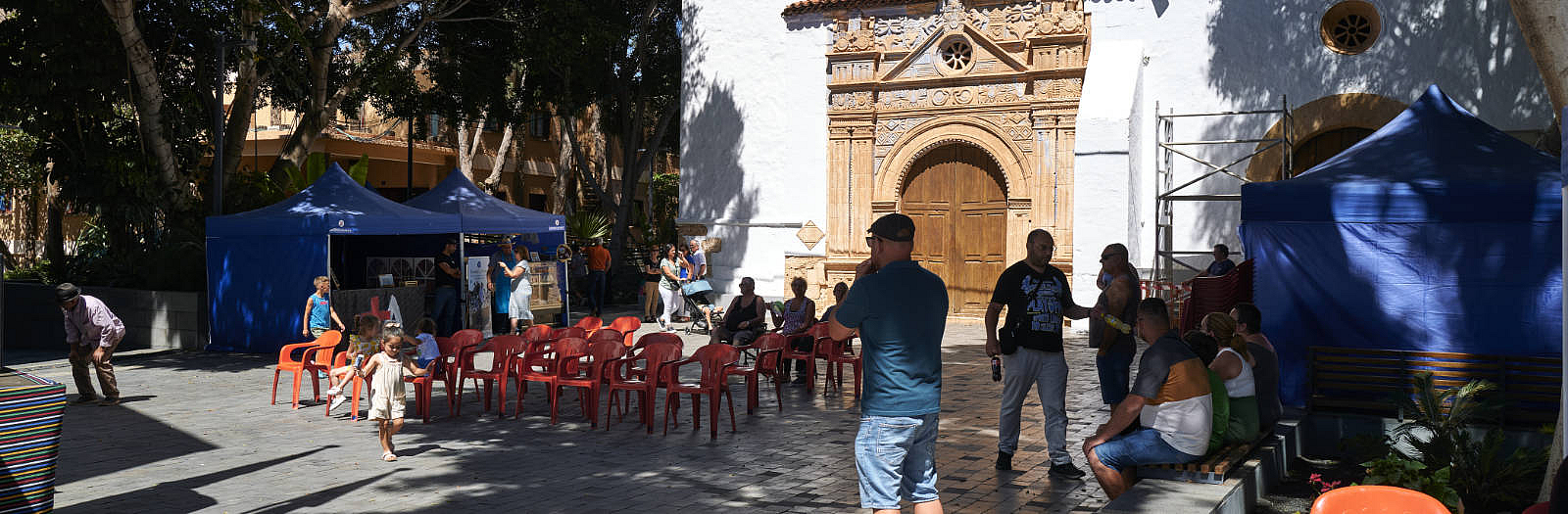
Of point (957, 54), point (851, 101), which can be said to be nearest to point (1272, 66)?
point (957, 54)

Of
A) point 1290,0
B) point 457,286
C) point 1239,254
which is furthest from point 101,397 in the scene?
point 1290,0

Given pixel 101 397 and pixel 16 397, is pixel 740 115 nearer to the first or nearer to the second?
pixel 101 397

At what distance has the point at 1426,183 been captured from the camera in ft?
27.8

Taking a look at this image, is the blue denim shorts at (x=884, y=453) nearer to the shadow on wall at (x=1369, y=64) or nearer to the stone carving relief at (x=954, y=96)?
the shadow on wall at (x=1369, y=64)

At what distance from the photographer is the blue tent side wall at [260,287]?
46.9ft

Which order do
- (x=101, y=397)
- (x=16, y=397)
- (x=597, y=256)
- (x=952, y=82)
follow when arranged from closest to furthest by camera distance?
(x=16, y=397) → (x=101, y=397) → (x=952, y=82) → (x=597, y=256)

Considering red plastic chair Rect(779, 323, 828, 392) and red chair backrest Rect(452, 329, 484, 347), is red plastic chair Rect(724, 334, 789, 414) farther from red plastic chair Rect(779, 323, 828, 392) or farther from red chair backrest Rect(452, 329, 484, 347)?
red chair backrest Rect(452, 329, 484, 347)

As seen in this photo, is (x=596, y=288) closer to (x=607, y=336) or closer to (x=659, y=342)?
(x=607, y=336)

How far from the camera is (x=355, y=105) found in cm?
2247

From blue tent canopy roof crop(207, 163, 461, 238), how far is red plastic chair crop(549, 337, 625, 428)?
19.3ft

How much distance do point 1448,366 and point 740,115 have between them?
50.0 feet

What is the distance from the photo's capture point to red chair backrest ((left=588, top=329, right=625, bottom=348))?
32.1 feet

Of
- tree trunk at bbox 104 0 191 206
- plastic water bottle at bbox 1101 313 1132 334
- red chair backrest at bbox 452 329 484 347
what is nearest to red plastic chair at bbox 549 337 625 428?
red chair backrest at bbox 452 329 484 347

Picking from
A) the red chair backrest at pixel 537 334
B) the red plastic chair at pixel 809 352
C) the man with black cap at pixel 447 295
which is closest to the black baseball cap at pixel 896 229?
the red chair backrest at pixel 537 334
